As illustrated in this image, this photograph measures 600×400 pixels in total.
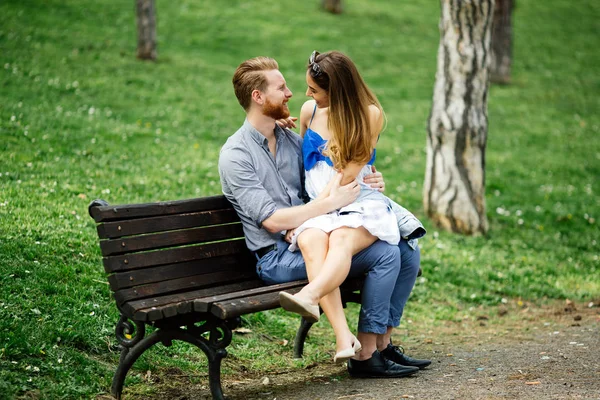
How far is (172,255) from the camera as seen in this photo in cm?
435

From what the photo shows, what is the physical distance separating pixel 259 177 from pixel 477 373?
1838 mm

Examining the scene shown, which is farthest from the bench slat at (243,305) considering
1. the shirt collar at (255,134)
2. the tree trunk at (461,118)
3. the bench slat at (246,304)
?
the tree trunk at (461,118)

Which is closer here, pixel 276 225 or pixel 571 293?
pixel 276 225

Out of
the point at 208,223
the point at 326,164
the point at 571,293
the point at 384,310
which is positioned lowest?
the point at 571,293

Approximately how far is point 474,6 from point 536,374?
503 centimetres

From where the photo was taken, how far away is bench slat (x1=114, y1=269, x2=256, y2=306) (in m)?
4.07

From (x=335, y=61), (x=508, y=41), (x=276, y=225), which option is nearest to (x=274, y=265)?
(x=276, y=225)

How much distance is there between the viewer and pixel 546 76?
18.6 metres

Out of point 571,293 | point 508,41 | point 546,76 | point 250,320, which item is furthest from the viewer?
point 546,76

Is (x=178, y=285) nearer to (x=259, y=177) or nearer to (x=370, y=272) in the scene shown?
(x=259, y=177)

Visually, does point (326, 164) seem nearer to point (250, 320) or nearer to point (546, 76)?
point (250, 320)

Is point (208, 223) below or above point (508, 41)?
below

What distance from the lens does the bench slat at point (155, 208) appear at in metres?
4.07

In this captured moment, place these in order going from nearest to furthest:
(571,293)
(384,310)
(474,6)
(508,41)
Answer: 1. (384,310)
2. (571,293)
3. (474,6)
4. (508,41)
